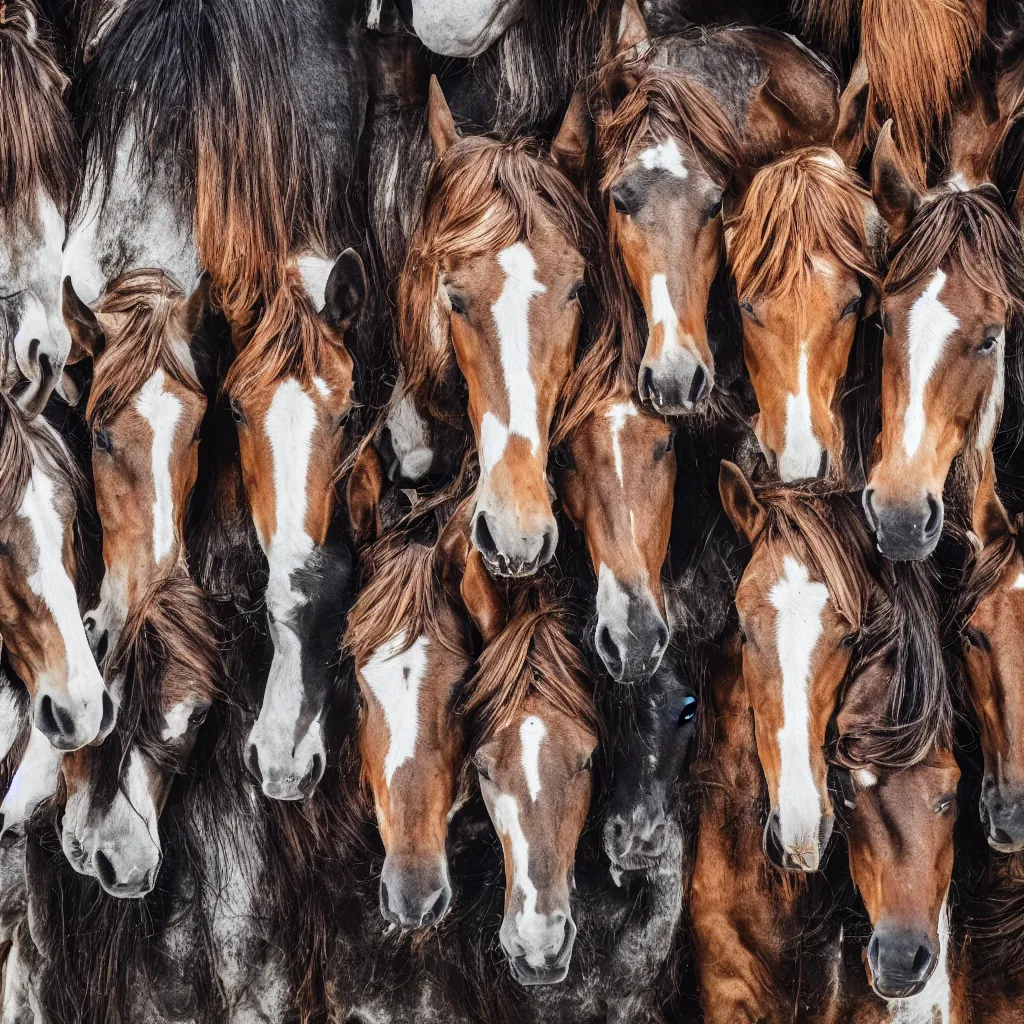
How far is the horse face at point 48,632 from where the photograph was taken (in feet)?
8.85

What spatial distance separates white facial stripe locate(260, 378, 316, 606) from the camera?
280cm

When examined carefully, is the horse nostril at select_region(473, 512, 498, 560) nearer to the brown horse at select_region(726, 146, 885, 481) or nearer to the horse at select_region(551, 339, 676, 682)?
the horse at select_region(551, 339, 676, 682)

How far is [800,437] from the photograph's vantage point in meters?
2.62

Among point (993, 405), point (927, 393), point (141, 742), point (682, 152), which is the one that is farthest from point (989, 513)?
point (141, 742)

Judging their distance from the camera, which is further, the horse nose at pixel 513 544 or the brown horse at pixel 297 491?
the brown horse at pixel 297 491

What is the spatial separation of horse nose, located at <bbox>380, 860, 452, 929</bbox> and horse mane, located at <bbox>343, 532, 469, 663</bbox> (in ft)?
1.41

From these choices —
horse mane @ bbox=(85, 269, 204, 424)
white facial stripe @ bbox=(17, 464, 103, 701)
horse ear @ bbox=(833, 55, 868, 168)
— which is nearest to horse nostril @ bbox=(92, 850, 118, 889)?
white facial stripe @ bbox=(17, 464, 103, 701)

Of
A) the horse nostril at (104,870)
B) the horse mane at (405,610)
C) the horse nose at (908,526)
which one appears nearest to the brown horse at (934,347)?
the horse nose at (908,526)

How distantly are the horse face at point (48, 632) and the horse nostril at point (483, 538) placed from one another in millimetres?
788

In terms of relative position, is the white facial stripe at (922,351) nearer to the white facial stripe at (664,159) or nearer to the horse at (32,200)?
the white facial stripe at (664,159)

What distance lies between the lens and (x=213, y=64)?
9.77ft

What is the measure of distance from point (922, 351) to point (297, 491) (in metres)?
1.23

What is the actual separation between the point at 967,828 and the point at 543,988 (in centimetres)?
94

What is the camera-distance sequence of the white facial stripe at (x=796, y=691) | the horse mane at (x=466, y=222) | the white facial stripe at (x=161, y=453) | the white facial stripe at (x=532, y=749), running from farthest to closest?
the white facial stripe at (x=161, y=453) < the horse mane at (x=466, y=222) < the white facial stripe at (x=532, y=749) < the white facial stripe at (x=796, y=691)
